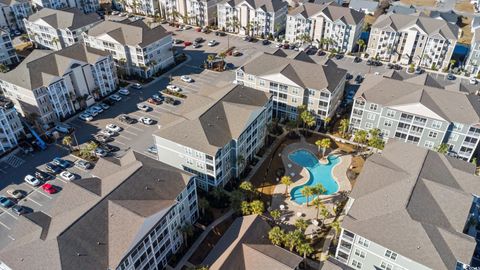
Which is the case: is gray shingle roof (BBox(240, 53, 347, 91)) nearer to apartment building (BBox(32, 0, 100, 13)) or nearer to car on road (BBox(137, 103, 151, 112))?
car on road (BBox(137, 103, 151, 112))

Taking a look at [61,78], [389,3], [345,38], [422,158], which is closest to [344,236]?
[422,158]

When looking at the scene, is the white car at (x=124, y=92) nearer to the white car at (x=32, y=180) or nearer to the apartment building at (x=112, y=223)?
the white car at (x=32, y=180)

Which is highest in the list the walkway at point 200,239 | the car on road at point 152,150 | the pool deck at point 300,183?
the car on road at point 152,150

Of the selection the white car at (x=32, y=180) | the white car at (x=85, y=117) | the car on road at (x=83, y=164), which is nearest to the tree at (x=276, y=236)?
the car on road at (x=83, y=164)

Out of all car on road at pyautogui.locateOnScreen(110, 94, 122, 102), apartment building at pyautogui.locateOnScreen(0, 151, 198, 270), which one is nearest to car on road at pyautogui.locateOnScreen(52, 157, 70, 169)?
apartment building at pyautogui.locateOnScreen(0, 151, 198, 270)

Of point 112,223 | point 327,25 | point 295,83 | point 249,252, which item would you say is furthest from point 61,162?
point 327,25

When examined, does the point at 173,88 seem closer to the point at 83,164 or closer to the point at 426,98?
the point at 83,164

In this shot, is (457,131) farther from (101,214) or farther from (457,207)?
(101,214)
